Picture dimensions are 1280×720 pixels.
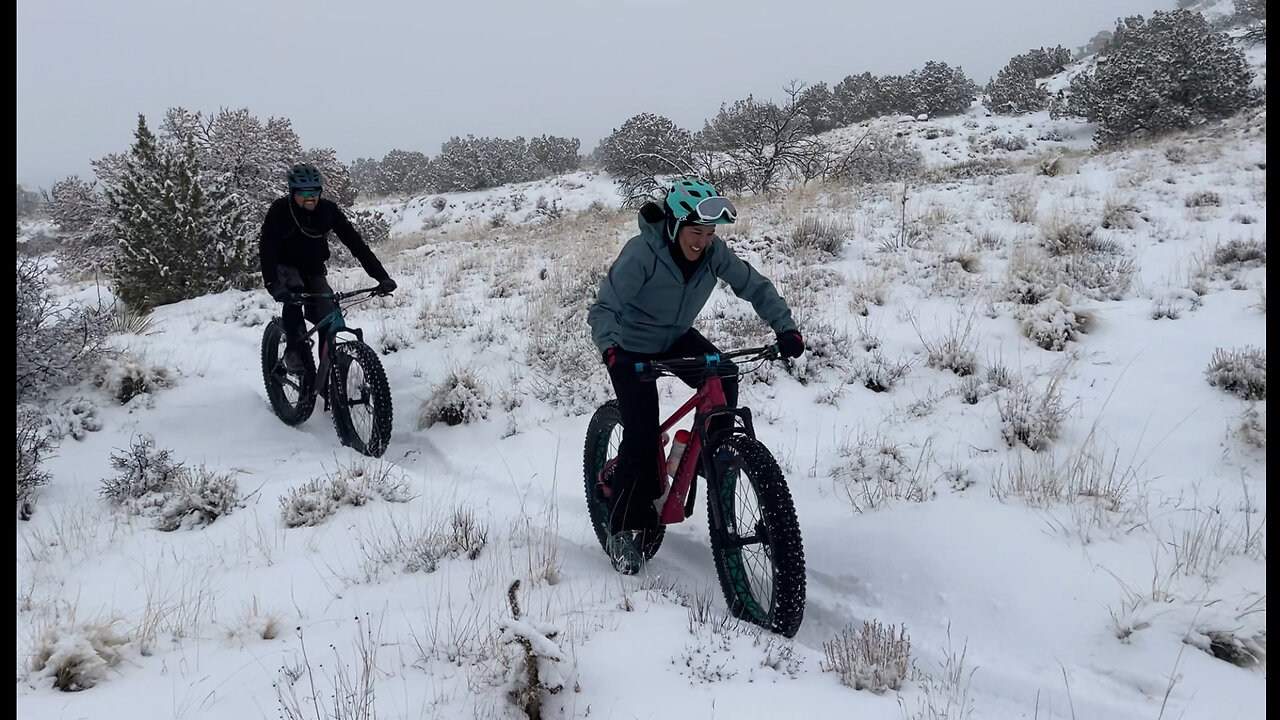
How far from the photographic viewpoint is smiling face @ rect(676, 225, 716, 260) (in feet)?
11.9

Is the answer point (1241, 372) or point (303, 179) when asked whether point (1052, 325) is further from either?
point (303, 179)

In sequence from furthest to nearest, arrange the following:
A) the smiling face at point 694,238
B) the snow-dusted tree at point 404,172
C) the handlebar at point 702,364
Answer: the snow-dusted tree at point 404,172 < the smiling face at point 694,238 < the handlebar at point 702,364

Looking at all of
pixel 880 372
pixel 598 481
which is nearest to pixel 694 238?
pixel 598 481

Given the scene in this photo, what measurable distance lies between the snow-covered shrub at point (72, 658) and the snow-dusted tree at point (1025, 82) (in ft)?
129

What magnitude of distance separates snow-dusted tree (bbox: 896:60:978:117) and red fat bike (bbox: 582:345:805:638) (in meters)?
38.4

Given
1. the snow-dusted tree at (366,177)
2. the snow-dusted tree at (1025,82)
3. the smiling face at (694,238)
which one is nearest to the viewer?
the smiling face at (694,238)

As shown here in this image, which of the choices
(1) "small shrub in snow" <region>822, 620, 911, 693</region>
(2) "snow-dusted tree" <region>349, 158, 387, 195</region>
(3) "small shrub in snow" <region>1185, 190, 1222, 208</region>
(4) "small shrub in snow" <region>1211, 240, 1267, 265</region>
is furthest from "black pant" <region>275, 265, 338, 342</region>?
(2) "snow-dusted tree" <region>349, 158, 387, 195</region>

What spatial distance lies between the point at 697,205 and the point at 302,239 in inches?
185

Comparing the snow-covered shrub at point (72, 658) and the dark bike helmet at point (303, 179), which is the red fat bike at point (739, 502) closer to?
the snow-covered shrub at point (72, 658)

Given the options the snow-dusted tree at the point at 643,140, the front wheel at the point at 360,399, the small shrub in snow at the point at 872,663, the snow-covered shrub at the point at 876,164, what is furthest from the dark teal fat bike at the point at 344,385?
the snow-dusted tree at the point at 643,140

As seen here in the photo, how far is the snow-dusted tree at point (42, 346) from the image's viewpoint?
5887 millimetres

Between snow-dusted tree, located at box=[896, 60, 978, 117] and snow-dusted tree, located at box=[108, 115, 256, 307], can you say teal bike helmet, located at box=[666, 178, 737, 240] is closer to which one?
snow-dusted tree, located at box=[108, 115, 256, 307]

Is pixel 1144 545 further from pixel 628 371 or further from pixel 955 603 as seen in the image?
pixel 628 371

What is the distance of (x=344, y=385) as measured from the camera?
6238 millimetres
